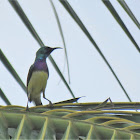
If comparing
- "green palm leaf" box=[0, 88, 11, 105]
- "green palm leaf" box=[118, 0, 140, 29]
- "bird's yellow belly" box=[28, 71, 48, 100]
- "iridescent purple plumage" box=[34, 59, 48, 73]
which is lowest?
"green palm leaf" box=[0, 88, 11, 105]

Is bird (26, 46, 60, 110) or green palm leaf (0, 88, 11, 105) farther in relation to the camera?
bird (26, 46, 60, 110)

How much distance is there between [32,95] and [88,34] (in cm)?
306

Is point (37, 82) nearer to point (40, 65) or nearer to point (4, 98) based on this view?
point (40, 65)

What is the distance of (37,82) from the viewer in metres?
4.16

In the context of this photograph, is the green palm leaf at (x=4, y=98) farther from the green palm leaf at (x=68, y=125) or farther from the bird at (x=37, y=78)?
the bird at (x=37, y=78)

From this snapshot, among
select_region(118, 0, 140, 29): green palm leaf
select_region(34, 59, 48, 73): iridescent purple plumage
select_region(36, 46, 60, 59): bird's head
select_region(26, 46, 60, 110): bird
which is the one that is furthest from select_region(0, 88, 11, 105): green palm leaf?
select_region(36, 46, 60, 59): bird's head

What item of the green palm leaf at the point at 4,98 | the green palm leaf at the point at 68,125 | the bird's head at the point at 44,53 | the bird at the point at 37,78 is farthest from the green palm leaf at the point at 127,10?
the bird's head at the point at 44,53

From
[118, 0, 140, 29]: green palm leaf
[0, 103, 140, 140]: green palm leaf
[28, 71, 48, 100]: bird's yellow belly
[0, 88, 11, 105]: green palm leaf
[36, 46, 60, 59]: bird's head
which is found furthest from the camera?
[36, 46, 60, 59]: bird's head

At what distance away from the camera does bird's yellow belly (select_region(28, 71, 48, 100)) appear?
414 centimetres

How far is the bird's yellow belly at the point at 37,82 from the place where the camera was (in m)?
4.14

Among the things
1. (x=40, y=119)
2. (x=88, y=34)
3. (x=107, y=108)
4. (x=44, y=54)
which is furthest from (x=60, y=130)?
(x=44, y=54)

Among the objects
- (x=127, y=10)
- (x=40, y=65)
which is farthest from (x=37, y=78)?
(x=127, y=10)

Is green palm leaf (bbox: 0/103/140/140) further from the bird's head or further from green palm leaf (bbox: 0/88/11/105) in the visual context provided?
the bird's head

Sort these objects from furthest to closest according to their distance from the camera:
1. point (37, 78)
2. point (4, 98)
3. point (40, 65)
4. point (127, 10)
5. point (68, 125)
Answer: point (40, 65) → point (37, 78) → point (4, 98) → point (127, 10) → point (68, 125)
